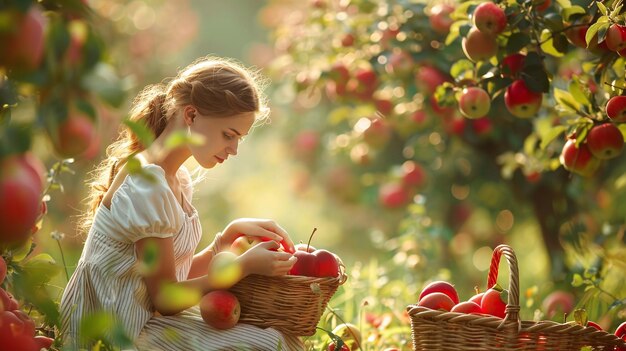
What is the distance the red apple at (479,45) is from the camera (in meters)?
2.21

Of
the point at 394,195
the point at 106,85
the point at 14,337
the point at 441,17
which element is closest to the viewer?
the point at 106,85

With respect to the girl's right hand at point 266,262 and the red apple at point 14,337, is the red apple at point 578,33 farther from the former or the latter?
the red apple at point 14,337

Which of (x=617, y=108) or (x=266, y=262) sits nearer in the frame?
(x=266, y=262)

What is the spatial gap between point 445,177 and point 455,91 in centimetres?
172

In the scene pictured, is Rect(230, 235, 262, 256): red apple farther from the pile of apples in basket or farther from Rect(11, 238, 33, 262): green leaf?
Rect(11, 238, 33, 262): green leaf

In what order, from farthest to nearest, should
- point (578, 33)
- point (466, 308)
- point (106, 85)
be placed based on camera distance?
1. point (578, 33)
2. point (466, 308)
3. point (106, 85)

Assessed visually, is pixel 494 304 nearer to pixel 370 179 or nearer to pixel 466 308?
pixel 466 308

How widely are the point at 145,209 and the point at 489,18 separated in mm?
1025

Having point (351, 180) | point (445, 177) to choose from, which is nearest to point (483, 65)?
point (445, 177)

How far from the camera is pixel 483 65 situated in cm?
241

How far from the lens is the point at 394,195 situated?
13.0 ft

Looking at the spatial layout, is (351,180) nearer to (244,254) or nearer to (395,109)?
(395,109)

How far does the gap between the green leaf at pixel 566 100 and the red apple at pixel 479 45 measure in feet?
0.69

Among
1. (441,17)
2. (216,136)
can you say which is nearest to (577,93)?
(441,17)
